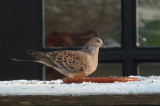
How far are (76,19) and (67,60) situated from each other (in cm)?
239

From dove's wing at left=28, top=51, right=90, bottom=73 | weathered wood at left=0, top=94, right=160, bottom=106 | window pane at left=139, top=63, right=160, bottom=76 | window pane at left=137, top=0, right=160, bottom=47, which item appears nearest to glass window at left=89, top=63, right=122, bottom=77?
window pane at left=139, top=63, right=160, bottom=76

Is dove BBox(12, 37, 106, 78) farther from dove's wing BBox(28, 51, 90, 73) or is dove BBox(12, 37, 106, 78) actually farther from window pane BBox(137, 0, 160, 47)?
window pane BBox(137, 0, 160, 47)

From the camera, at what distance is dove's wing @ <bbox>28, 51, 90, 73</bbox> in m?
4.00

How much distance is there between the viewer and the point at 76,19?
20.9ft

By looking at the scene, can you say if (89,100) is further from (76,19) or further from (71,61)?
(76,19)

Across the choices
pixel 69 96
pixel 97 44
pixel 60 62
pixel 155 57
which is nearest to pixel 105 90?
pixel 69 96

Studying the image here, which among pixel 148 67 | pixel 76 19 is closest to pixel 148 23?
pixel 148 67

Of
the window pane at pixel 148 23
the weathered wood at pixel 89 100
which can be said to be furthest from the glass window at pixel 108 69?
the weathered wood at pixel 89 100

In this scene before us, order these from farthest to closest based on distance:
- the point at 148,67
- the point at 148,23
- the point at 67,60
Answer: the point at 148,23 < the point at 148,67 < the point at 67,60

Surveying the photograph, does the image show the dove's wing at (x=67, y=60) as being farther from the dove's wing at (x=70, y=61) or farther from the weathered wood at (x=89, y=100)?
the weathered wood at (x=89, y=100)

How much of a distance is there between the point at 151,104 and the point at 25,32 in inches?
172

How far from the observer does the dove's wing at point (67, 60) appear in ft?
13.1

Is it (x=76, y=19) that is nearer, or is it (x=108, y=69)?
(x=108, y=69)

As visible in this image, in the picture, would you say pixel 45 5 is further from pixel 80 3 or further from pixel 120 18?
pixel 120 18
